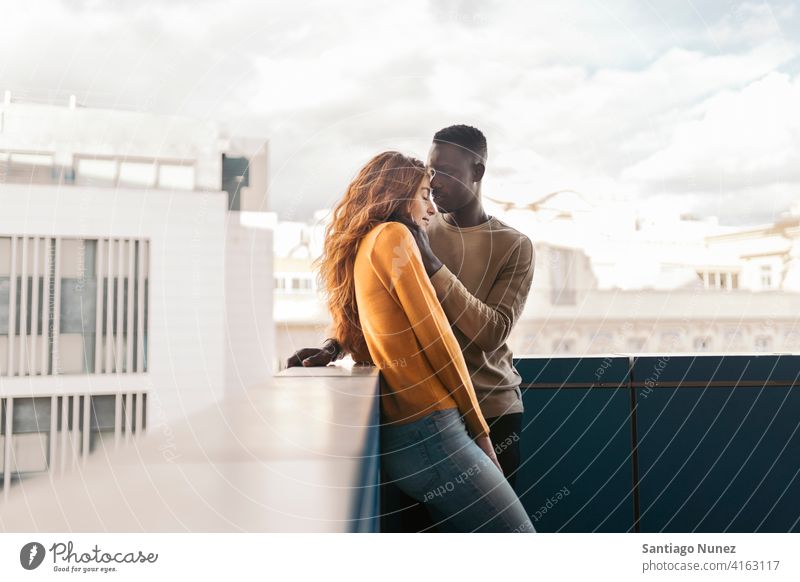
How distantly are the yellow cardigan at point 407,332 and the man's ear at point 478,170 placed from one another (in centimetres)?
34

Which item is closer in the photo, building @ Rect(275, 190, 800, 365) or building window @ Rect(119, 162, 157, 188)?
building @ Rect(275, 190, 800, 365)

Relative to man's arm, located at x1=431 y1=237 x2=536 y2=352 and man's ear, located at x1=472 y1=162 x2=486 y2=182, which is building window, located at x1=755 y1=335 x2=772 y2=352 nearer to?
man's arm, located at x1=431 y1=237 x2=536 y2=352

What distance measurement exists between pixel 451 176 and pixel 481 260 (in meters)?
0.15

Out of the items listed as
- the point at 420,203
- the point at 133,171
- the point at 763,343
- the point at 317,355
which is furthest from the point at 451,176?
the point at 133,171

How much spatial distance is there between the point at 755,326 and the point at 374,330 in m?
0.91

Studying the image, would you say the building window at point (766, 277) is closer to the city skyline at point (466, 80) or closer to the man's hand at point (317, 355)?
the city skyline at point (466, 80)

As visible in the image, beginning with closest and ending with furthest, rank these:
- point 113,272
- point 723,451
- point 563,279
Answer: point 723,451 → point 563,279 → point 113,272

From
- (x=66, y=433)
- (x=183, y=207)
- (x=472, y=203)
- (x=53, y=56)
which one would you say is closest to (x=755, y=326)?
(x=472, y=203)

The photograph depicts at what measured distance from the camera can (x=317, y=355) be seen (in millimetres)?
923

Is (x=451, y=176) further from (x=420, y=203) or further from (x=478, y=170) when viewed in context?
(x=420, y=203)

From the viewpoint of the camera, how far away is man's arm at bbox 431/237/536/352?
34.1 inches

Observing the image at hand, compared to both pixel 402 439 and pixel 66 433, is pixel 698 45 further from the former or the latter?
pixel 66 433

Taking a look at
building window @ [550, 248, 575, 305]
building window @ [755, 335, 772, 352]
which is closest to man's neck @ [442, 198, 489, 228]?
building window @ [550, 248, 575, 305]

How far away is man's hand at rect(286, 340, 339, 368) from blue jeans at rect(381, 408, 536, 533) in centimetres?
21
